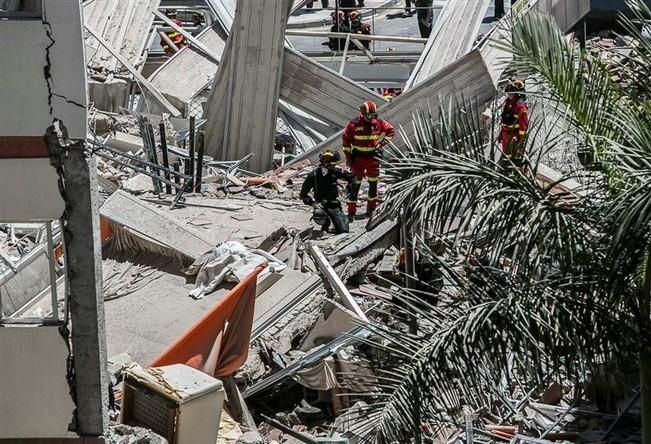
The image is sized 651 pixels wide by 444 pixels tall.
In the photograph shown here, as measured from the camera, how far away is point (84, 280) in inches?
346

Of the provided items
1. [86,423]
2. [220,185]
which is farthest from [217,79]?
[86,423]

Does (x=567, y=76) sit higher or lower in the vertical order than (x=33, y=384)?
higher

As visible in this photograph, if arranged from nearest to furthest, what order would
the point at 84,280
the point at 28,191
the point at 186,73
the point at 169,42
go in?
the point at 28,191, the point at 84,280, the point at 186,73, the point at 169,42

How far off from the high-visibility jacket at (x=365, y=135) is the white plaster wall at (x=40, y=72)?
6971mm

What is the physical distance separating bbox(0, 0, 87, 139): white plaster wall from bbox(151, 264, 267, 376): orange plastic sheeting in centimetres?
380

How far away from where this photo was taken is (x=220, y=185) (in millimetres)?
17797

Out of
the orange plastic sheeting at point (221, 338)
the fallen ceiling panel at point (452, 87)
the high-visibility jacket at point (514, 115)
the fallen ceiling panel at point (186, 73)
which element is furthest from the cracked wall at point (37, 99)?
the fallen ceiling panel at point (186, 73)

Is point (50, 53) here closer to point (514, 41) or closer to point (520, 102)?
point (514, 41)

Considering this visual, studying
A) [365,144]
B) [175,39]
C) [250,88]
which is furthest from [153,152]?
[175,39]

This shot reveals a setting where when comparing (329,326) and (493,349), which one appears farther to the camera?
(329,326)

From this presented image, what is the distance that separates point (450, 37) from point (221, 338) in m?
10.2

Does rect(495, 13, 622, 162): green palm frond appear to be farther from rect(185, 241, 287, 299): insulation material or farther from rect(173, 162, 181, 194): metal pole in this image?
rect(173, 162, 181, 194): metal pole

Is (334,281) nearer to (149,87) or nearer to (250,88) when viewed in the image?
(250,88)

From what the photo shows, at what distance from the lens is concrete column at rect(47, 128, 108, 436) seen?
838 centimetres
